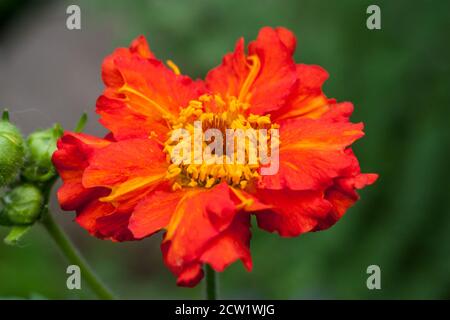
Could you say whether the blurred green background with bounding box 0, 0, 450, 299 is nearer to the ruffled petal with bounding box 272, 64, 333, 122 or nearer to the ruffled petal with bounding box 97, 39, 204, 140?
the ruffled petal with bounding box 97, 39, 204, 140

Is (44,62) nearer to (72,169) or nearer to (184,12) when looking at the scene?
(184,12)

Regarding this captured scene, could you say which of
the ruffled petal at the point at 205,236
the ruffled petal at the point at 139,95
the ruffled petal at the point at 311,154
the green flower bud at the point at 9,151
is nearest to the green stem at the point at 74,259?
the green flower bud at the point at 9,151

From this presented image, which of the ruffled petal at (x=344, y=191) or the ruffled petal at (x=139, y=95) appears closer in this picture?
the ruffled petal at (x=344, y=191)

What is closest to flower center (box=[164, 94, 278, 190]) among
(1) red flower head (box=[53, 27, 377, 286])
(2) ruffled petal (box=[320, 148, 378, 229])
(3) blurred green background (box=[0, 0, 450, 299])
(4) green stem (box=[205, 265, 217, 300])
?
(1) red flower head (box=[53, 27, 377, 286])

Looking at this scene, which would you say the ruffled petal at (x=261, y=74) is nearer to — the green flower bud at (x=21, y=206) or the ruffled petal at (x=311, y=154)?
the ruffled petal at (x=311, y=154)

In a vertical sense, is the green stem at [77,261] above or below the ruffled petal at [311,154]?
below

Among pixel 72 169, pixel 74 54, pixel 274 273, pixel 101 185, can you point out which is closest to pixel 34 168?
pixel 72 169

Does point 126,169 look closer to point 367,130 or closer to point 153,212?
point 153,212
